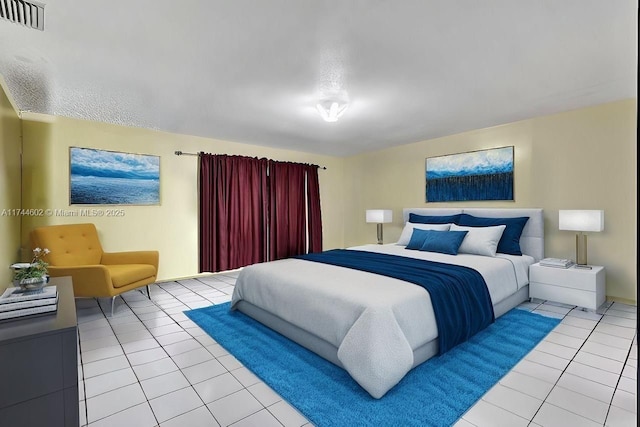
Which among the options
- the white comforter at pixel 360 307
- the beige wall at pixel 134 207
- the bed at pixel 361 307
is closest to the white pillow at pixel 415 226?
the bed at pixel 361 307

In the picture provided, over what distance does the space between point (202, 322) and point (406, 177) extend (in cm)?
405

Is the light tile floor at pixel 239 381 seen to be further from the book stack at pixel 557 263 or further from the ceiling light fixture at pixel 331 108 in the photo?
the ceiling light fixture at pixel 331 108

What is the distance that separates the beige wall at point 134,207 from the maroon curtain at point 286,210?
452 mm

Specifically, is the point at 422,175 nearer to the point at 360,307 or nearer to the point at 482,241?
the point at 482,241

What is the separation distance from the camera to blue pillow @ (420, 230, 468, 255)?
3856mm

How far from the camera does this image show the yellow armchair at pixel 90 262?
315cm

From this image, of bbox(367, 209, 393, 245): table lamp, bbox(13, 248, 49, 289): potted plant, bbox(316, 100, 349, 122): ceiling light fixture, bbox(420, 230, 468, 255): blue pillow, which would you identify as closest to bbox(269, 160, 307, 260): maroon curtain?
bbox(367, 209, 393, 245): table lamp

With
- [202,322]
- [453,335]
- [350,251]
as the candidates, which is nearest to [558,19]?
[453,335]

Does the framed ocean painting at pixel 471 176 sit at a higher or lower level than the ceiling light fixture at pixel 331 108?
lower

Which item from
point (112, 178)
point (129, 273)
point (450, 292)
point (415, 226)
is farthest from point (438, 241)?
point (112, 178)

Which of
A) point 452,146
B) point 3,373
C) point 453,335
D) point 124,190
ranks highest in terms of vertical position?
point 452,146

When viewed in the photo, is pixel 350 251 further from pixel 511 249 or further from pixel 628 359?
pixel 628 359

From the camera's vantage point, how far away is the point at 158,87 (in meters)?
2.96

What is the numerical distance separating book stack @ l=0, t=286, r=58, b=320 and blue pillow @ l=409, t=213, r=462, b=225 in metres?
4.37
